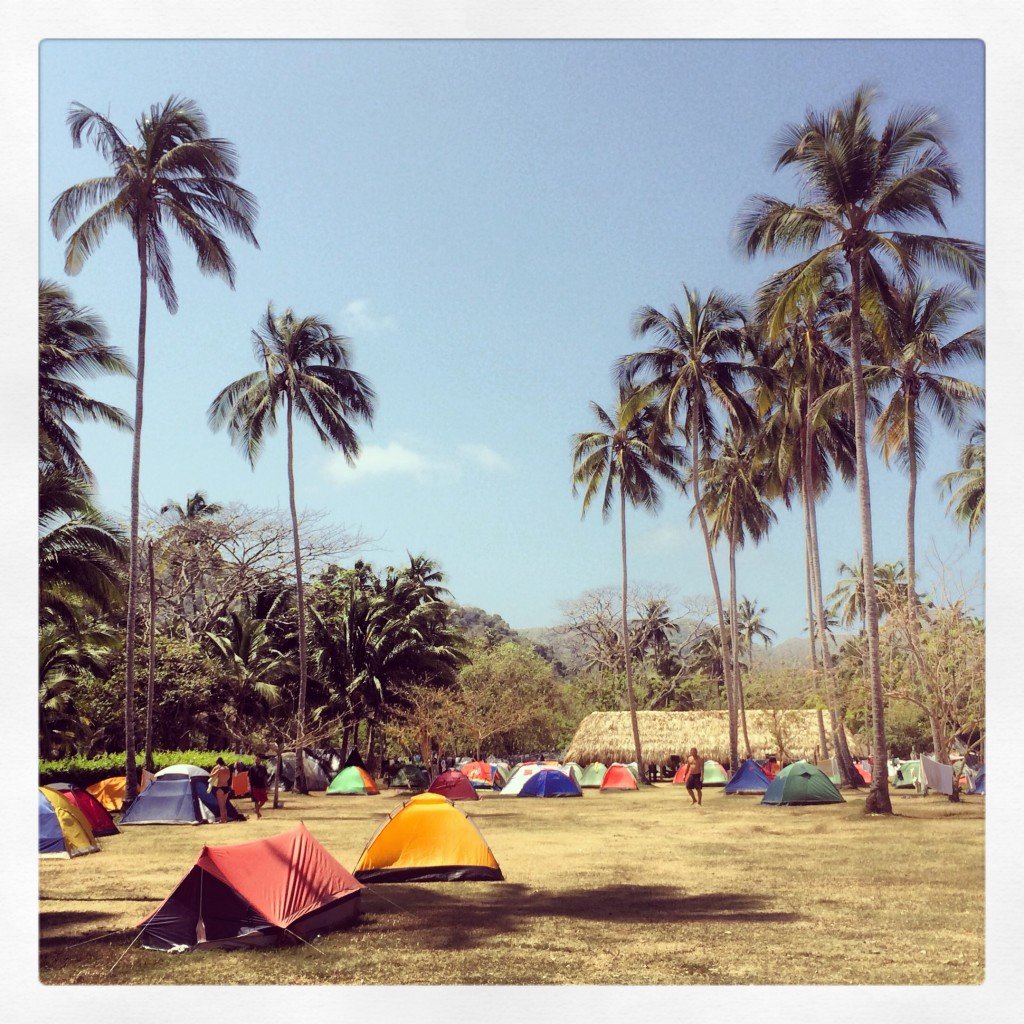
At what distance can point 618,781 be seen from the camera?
1312 inches

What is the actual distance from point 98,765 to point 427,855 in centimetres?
1430

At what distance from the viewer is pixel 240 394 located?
3019cm

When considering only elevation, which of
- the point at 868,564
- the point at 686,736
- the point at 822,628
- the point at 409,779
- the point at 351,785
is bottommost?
the point at 409,779

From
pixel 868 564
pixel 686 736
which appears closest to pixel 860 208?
pixel 868 564

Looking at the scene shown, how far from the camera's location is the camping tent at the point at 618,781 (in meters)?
33.2

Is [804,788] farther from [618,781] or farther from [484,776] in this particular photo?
[484,776]

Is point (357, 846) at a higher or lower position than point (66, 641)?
lower

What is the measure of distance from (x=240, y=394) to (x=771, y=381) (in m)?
14.2

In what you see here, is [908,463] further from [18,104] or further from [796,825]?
[18,104]

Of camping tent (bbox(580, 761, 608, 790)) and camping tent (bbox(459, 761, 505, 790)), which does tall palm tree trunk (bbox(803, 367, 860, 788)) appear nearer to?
camping tent (bbox(580, 761, 608, 790))

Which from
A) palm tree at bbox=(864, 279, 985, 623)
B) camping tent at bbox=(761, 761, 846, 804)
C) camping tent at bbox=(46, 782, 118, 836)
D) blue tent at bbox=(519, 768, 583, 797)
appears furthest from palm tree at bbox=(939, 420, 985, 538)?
camping tent at bbox=(46, 782, 118, 836)

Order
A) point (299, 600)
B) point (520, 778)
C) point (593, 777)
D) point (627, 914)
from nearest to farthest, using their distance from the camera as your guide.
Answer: point (627, 914) < point (299, 600) < point (520, 778) < point (593, 777)

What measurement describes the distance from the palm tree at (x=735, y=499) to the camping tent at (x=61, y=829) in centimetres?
2274
